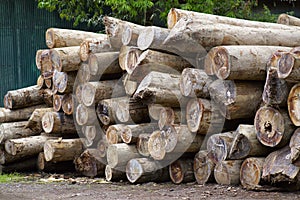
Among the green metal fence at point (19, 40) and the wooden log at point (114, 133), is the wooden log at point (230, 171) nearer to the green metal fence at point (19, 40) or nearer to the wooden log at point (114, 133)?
the wooden log at point (114, 133)

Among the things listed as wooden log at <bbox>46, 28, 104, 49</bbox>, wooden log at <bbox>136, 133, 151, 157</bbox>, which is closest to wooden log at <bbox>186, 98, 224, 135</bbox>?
wooden log at <bbox>136, 133, 151, 157</bbox>

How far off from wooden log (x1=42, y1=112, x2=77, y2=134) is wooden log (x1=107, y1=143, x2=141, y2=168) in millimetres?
1477

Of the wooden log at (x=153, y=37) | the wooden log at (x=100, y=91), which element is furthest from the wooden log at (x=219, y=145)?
the wooden log at (x=100, y=91)

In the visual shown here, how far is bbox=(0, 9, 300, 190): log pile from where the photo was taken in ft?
20.7

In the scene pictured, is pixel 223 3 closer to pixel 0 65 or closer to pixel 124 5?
pixel 124 5

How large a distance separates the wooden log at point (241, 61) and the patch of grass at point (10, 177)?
378cm

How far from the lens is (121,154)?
7797mm

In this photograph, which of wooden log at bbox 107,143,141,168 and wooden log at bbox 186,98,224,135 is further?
wooden log at bbox 107,143,141,168

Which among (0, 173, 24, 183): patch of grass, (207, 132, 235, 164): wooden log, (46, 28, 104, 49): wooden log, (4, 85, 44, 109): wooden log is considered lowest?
(0, 173, 24, 183): patch of grass

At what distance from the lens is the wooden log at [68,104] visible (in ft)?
29.6

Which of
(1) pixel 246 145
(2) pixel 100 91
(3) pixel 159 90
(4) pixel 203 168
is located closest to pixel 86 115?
(2) pixel 100 91

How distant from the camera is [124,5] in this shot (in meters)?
11.6

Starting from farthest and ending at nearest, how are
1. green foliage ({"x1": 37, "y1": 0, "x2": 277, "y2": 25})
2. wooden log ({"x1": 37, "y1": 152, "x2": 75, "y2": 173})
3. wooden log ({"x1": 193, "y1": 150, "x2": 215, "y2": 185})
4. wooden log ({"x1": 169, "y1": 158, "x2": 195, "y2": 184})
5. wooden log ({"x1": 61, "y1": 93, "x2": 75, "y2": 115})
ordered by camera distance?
1. green foliage ({"x1": 37, "y1": 0, "x2": 277, "y2": 25})
2. wooden log ({"x1": 37, "y1": 152, "x2": 75, "y2": 173})
3. wooden log ({"x1": 61, "y1": 93, "x2": 75, "y2": 115})
4. wooden log ({"x1": 169, "y1": 158, "x2": 195, "y2": 184})
5. wooden log ({"x1": 193, "y1": 150, "x2": 215, "y2": 185})

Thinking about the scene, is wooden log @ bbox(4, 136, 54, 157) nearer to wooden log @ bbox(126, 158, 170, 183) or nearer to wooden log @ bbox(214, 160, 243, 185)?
wooden log @ bbox(126, 158, 170, 183)
